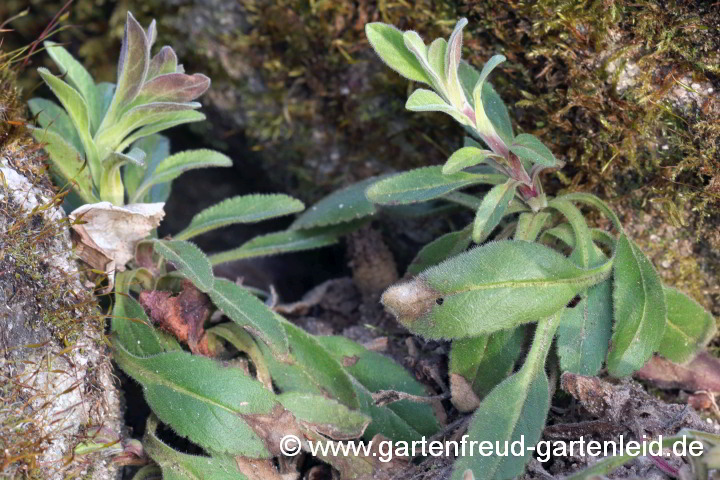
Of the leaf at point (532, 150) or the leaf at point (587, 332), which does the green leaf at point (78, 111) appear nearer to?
the leaf at point (532, 150)

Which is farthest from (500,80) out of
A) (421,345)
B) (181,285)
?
(181,285)

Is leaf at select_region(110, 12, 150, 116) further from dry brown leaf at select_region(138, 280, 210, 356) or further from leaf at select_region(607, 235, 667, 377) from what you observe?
leaf at select_region(607, 235, 667, 377)

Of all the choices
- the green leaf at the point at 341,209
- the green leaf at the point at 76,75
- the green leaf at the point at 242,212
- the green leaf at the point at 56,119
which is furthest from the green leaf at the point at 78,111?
the green leaf at the point at 341,209

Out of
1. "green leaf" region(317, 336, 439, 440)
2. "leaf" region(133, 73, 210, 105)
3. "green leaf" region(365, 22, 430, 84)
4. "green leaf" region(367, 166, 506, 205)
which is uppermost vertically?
"green leaf" region(365, 22, 430, 84)

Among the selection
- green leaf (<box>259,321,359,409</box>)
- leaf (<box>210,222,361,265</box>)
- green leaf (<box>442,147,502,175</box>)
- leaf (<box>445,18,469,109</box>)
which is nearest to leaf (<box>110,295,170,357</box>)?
green leaf (<box>259,321,359,409</box>)

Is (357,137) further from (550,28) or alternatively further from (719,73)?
(719,73)

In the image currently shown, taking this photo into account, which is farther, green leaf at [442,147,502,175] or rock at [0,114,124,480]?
green leaf at [442,147,502,175]

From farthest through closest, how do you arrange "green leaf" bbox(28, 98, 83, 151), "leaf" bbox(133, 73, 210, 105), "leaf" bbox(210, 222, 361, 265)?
1. "leaf" bbox(210, 222, 361, 265)
2. "green leaf" bbox(28, 98, 83, 151)
3. "leaf" bbox(133, 73, 210, 105)
